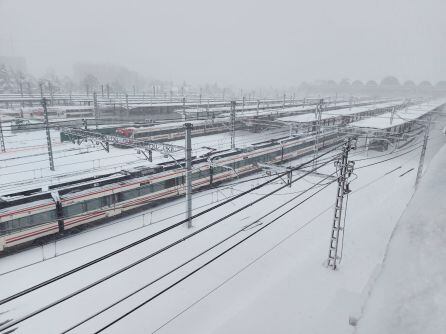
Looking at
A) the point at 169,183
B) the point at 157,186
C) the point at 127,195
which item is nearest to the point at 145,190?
the point at 157,186

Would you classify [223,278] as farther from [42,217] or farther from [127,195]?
[42,217]

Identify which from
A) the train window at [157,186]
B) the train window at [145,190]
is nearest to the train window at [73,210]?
the train window at [145,190]

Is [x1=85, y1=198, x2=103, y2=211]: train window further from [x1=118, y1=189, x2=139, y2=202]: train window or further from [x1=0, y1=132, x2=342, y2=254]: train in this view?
[x1=118, y1=189, x2=139, y2=202]: train window

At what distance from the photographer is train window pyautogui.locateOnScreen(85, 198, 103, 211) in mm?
14086

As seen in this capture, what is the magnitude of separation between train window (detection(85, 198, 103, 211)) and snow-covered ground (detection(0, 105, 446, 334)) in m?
0.94

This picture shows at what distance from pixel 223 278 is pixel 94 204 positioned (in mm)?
7046

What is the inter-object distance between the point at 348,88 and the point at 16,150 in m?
131

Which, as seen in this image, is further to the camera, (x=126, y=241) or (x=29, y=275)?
(x=126, y=241)

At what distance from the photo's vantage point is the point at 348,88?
133375mm

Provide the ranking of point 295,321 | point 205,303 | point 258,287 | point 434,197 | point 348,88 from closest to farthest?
→ point 295,321, point 205,303, point 258,287, point 434,197, point 348,88

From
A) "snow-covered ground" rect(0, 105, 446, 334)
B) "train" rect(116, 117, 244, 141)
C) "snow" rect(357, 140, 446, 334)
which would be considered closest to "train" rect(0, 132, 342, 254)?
"snow-covered ground" rect(0, 105, 446, 334)

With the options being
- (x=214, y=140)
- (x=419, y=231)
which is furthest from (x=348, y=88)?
(x=419, y=231)

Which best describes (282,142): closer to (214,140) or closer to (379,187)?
(379,187)

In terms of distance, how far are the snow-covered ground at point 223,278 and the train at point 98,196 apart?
0.72m
